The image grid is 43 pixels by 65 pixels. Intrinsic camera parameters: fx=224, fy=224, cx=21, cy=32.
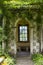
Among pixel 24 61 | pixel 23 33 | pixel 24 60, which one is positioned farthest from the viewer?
pixel 23 33

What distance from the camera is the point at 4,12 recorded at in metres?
11.6

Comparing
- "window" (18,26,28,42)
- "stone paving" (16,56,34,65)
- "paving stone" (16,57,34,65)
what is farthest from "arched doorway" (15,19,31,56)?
"paving stone" (16,57,34,65)

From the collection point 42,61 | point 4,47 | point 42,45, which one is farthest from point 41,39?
point 42,61

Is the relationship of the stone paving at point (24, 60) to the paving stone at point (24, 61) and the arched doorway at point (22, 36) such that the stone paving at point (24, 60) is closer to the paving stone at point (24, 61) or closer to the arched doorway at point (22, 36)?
the paving stone at point (24, 61)

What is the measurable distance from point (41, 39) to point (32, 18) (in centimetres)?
128

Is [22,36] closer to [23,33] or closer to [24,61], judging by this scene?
[23,33]

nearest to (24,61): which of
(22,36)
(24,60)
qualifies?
(24,60)

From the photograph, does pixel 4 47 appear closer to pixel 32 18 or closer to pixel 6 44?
pixel 6 44

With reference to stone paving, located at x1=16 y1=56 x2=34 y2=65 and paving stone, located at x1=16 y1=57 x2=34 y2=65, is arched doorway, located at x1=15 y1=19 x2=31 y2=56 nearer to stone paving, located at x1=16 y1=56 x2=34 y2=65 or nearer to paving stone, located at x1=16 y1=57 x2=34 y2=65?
stone paving, located at x1=16 y1=56 x2=34 y2=65

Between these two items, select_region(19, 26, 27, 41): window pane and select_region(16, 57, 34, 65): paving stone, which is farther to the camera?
select_region(19, 26, 27, 41): window pane

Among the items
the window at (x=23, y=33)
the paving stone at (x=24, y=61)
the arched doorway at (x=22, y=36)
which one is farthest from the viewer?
→ the window at (x=23, y=33)

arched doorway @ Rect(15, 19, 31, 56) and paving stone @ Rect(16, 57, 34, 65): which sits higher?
arched doorway @ Rect(15, 19, 31, 56)

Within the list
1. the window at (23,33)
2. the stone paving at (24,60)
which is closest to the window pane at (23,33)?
the window at (23,33)

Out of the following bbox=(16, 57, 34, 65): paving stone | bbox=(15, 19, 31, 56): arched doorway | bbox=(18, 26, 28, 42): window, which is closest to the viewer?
bbox=(16, 57, 34, 65): paving stone
